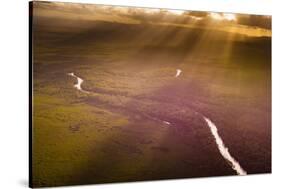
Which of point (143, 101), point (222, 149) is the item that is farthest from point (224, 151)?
point (143, 101)

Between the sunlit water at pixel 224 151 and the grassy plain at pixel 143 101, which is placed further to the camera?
the sunlit water at pixel 224 151

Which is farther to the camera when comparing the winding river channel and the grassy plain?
the winding river channel

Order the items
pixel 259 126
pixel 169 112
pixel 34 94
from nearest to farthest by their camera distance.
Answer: pixel 34 94, pixel 169 112, pixel 259 126

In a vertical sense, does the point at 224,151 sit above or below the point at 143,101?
below

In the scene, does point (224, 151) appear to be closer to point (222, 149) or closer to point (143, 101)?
point (222, 149)

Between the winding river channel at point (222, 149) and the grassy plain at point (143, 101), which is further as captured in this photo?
the winding river channel at point (222, 149)

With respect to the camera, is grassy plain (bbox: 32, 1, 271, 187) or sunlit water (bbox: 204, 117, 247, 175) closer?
grassy plain (bbox: 32, 1, 271, 187)

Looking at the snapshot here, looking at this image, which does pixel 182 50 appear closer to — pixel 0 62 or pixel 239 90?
pixel 239 90

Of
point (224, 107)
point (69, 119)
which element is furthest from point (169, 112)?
point (69, 119)
